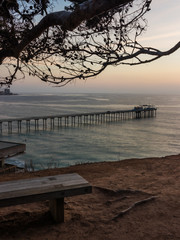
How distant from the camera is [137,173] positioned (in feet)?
20.6

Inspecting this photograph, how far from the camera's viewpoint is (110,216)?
3461mm

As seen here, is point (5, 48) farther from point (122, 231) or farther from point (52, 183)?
point (122, 231)

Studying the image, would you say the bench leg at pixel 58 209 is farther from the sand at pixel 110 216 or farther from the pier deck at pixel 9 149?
the pier deck at pixel 9 149

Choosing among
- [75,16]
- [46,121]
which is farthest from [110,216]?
[46,121]

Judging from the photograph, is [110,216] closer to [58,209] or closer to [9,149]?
[58,209]

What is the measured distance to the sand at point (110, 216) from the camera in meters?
2.96

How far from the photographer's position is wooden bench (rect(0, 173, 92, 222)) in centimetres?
270

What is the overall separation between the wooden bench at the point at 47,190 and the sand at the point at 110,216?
0.90ft

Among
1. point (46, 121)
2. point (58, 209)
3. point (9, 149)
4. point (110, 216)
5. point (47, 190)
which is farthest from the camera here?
point (46, 121)

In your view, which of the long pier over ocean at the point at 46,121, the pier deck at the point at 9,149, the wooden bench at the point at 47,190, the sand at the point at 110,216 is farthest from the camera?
the long pier over ocean at the point at 46,121

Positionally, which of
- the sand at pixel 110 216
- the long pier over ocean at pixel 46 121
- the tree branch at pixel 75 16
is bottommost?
the long pier over ocean at pixel 46 121

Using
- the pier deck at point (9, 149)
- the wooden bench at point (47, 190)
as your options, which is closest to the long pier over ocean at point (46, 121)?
the pier deck at point (9, 149)

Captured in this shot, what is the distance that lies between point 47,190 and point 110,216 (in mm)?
1109

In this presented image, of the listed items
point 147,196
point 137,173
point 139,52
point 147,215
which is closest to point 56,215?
point 147,215
